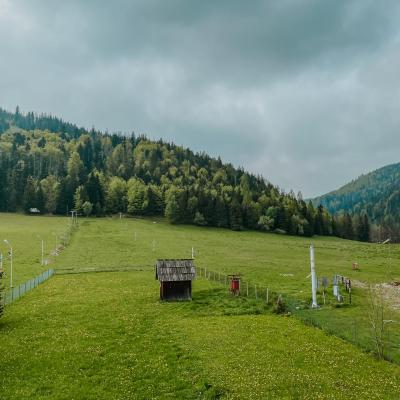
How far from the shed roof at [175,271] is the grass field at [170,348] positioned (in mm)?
2724

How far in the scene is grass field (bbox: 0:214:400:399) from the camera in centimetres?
2073

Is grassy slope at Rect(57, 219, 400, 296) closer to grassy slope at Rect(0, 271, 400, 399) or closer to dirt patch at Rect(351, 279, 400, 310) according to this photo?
dirt patch at Rect(351, 279, 400, 310)

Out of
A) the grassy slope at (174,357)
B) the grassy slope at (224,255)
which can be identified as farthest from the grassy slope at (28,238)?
the grassy slope at (174,357)

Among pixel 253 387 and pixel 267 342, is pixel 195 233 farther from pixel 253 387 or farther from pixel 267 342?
pixel 253 387

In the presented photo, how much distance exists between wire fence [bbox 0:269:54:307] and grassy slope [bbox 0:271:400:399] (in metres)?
2.82

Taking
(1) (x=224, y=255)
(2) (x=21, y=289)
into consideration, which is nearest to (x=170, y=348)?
(2) (x=21, y=289)

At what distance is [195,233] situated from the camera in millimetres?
122500

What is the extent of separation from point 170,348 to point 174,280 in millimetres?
17431

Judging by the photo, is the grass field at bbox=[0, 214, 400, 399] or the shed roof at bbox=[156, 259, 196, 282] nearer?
the grass field at bbox=[0, 214, 400, 399]

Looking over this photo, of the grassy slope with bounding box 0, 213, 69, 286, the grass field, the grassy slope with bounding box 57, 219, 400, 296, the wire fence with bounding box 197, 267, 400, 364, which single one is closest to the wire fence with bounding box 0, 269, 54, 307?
the grass field

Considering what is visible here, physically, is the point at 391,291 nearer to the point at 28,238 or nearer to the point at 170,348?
the point at 170,348

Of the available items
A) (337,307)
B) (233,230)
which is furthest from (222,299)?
(233,230)

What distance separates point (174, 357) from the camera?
A: 83.0 ft

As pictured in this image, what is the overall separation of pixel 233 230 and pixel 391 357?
114925mm
